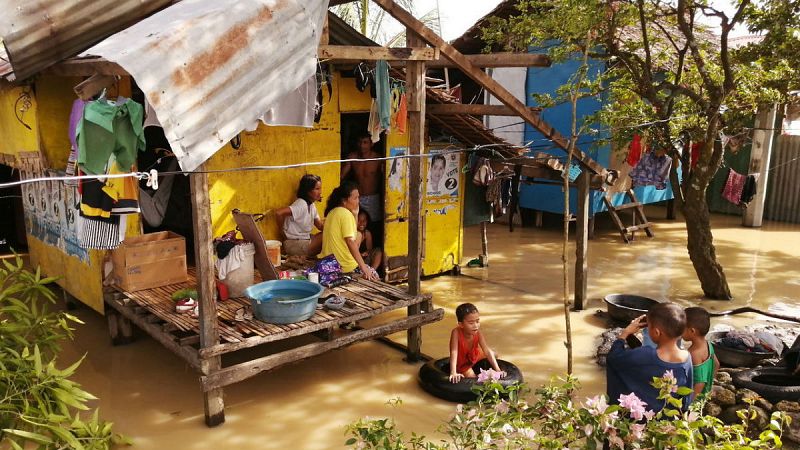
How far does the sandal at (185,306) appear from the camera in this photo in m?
6.09

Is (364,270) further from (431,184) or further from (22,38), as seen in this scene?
(22,38)

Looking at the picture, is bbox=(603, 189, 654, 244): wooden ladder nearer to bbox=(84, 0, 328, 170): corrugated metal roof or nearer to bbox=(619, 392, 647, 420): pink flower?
bbox=(84, 0, 328, 170): corrugated metal roof

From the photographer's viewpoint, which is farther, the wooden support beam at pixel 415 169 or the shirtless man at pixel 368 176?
the shirtless man at pixel 368 176

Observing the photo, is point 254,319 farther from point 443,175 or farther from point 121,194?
point 443,175

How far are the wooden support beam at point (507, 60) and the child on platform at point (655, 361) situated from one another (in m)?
3.00

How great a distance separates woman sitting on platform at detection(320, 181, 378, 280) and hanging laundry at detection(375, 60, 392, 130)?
90 cm

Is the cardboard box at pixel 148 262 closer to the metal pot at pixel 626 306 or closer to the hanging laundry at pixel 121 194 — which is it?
the hanging laundry at pixel 121 194

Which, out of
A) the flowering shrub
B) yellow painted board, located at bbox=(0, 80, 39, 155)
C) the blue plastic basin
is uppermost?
yellow painted board, located at bbox=(0, 80, 39, 155)

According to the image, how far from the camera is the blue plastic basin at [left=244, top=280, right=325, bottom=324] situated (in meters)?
5.72

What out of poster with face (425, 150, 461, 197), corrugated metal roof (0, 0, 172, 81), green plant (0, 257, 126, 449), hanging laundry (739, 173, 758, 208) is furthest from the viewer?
hanging laundry (739, 173, 758, 208)

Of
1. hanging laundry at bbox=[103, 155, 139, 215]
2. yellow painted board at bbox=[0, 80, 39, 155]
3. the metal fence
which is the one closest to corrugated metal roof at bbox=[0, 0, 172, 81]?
hanging laundry at bbox=[103, 155, 139, 215]

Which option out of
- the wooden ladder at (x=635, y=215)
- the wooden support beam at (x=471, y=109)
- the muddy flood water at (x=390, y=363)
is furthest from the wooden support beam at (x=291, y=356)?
the wooden ladder at (x=635, y=215)

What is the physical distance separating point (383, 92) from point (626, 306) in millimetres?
4080

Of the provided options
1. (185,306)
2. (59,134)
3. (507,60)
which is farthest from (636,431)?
(59,134)
